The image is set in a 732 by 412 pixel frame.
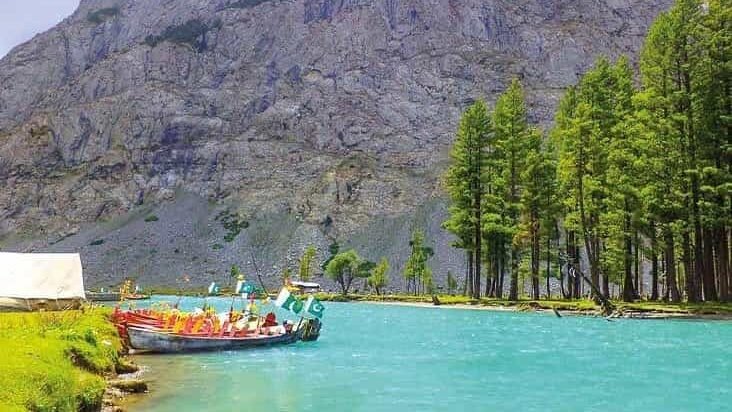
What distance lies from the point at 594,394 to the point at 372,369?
880 centimetres

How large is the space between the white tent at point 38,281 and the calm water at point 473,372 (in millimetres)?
9647

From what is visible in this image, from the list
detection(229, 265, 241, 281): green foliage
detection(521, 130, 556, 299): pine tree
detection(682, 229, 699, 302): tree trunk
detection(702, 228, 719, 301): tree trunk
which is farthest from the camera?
detection(229, 265, 241, 281): green foliage

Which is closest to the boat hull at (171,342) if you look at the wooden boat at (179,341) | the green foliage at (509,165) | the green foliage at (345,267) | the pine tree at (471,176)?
the wooden boat at (179,341)

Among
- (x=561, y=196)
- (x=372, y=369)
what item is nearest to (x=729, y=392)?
(x=372, y=369)

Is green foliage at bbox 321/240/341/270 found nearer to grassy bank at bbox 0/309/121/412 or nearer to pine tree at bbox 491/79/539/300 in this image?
pine tree at bbox 491/79/539/300

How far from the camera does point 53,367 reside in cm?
1316

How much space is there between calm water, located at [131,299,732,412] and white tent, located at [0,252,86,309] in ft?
31.6

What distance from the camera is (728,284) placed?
43969 mm

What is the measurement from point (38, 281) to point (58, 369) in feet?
82.5

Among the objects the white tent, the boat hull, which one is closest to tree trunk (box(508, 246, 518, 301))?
the boat hull

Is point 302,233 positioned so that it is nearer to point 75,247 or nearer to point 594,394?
point 75,247

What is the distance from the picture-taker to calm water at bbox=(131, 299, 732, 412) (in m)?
17.4

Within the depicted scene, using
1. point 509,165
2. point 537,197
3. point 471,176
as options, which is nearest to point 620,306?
point 537,197

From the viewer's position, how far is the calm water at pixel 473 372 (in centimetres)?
1741
